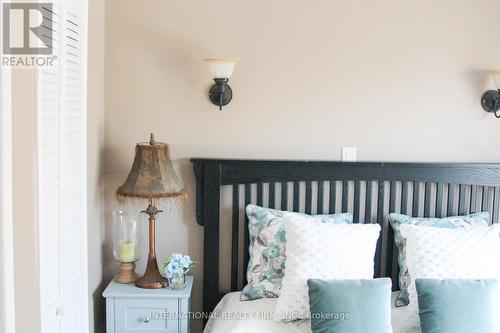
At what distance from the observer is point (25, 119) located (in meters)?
2.01

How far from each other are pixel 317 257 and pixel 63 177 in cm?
113

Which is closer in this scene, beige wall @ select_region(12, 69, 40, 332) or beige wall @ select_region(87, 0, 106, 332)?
beige wall @ select_region(12, 69, 40, 332)

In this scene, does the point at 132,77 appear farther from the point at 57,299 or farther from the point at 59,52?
the point at 57,299

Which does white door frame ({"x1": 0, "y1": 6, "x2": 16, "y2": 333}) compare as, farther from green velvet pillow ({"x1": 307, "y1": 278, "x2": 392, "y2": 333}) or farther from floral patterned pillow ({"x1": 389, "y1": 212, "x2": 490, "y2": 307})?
floral patterned pillow ({"x1": 389, "y1": 212, "x2": 490, "y2": 307})

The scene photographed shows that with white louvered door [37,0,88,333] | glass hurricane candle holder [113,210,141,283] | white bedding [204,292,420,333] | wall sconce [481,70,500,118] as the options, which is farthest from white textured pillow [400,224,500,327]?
white louvered door [37,0,88,333]

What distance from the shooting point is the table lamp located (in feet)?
9.22

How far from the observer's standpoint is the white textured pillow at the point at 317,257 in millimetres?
2670

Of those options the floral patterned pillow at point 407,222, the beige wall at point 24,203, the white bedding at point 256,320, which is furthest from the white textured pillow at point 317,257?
the beige wall at point 24,203

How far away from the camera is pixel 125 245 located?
296 cm

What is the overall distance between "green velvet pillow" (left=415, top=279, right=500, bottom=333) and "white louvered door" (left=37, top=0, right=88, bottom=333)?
143 cm

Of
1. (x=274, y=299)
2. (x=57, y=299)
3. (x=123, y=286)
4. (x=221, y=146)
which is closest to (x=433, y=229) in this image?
(x=274, y=299)

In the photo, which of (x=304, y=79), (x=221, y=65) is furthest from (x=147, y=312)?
(x=304, y=79)

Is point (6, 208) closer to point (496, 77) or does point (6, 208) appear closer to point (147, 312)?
point (147, 312)

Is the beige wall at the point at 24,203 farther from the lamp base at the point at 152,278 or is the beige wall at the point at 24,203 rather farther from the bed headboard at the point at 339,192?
the bed headboard at the point at 339,192
